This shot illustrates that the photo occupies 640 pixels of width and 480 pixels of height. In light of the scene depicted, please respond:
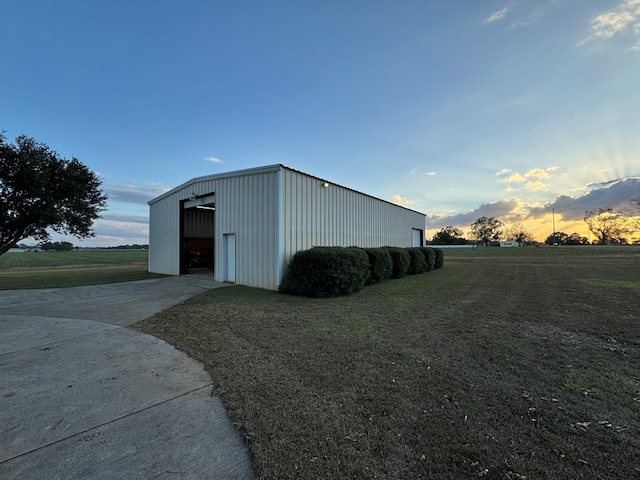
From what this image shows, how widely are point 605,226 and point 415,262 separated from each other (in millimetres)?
83178

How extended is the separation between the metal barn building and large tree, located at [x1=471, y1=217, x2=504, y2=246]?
9241 centimetres

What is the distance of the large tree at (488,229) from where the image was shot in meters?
93.2

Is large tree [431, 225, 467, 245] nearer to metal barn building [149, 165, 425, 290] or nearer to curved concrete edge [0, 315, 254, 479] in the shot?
metal barn building [149, 165, 425, 290]

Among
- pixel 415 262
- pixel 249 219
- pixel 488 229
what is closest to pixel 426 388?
pixel 249 219

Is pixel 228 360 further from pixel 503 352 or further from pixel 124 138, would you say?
pixel 124 138

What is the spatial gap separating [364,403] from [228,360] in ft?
6.50

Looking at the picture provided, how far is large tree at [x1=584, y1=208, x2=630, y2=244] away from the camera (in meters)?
64.5

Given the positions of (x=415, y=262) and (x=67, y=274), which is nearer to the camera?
(x=415, y=262)

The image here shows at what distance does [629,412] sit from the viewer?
260cm

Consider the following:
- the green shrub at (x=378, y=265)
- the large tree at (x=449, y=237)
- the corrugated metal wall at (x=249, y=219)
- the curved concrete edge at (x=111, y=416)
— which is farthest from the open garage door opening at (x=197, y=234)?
the large tree at (x=449, y=237)

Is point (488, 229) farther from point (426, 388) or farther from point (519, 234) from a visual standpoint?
point (426, 388)

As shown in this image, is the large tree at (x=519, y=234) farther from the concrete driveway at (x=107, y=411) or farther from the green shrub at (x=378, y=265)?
the concrete driveway at (x=107, y=411)

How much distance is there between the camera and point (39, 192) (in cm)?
1517

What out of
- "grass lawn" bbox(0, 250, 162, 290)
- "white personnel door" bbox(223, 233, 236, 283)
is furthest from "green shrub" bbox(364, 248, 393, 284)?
"grass lawn" bbox(0, 250, 162, 290)
